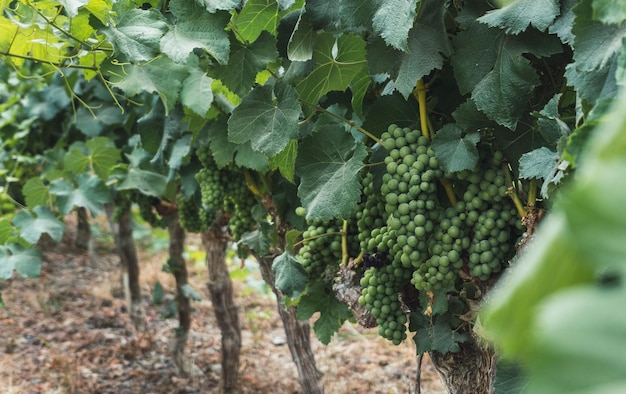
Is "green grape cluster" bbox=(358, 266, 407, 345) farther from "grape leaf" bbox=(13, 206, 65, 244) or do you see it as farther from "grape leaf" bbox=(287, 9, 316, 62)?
"grape leaf" bbox=(13, 206, 65, 244)

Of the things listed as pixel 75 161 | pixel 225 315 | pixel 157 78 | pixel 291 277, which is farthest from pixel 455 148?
pixel 225 315

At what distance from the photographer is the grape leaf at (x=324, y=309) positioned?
1805mm

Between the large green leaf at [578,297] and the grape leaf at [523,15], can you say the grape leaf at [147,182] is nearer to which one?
the grape leaf at [523,15]

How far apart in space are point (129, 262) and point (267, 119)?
135 inches

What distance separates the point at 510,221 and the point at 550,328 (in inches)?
40.6

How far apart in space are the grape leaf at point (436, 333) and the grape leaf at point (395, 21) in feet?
2.21

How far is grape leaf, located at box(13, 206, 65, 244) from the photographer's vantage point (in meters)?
2.65

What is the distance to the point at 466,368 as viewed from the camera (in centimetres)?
153

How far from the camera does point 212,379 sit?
13.6ft

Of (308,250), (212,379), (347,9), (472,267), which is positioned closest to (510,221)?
(472,267)

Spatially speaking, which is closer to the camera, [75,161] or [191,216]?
[191,216]

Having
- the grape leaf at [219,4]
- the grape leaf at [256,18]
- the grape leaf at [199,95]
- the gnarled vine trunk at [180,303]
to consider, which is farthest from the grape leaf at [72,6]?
the gnarled vine trunk at [180,303]

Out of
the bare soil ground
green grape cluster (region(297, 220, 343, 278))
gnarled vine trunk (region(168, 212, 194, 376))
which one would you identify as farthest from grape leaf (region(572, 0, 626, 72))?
gnarled vine trunk (region(168, 212, 194, 376))

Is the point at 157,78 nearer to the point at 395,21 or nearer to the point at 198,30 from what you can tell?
the point at 198,30
